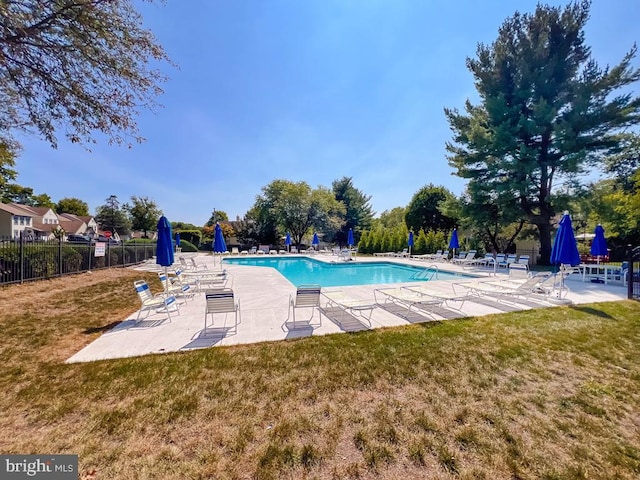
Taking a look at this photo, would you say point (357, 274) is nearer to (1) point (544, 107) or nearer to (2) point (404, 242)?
(2) point (404, 242)

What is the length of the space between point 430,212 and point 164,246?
27.0 meters

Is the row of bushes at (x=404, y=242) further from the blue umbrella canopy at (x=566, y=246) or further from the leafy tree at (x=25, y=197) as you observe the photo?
the leafy tree at (x=25, y=197)

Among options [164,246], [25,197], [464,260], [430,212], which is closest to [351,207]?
[430,212]

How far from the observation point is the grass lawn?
2.20 m

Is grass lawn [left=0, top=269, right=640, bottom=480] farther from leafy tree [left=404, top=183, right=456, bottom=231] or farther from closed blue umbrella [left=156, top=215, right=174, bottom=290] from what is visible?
leafy tree [left=404, top=183, right=456, bottom=231]

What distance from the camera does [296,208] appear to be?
31.6 meters

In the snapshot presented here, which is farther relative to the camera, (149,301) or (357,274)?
(357,274)

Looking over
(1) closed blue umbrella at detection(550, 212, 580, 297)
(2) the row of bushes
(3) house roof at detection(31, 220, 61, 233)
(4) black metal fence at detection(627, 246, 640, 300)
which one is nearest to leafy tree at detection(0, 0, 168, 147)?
(1) closed blue umbrella at detection(550, 212, 580, 297)

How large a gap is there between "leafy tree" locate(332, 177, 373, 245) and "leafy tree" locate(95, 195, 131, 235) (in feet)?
135

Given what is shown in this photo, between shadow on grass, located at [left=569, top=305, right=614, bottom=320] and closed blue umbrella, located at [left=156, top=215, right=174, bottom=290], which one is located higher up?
A: closed blue umbrella, located at [left=156, top=215, right=174, bottom=290]

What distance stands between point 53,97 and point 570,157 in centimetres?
2204

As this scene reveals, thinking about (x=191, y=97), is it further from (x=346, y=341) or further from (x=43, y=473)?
(x=43, y=473)

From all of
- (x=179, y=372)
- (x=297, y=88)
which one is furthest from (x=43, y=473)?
(x=297, y=88)

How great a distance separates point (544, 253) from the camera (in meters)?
17.5
